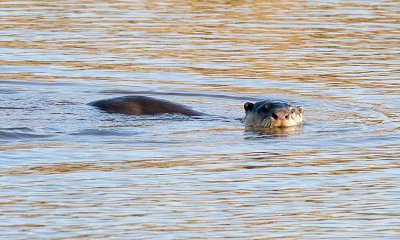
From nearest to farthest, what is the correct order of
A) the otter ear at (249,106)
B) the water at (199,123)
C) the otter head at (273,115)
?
the water at (199,123), the otter head at (273,115), the otter ear at (249,106)

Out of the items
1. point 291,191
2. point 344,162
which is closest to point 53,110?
point 344,162

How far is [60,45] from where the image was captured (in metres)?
16.0

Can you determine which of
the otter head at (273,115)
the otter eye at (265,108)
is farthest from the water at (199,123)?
the otter eye at (265,108)

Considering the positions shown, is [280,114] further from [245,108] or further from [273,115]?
[245,108]

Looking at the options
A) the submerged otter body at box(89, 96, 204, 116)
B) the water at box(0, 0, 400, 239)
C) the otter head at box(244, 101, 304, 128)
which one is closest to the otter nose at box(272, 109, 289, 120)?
the otter head at box(244, 101, 304, 128)

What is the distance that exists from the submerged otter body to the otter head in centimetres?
63

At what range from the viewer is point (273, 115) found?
1148 centimetres

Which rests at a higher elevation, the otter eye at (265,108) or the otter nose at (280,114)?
the otter eye at (265,108)

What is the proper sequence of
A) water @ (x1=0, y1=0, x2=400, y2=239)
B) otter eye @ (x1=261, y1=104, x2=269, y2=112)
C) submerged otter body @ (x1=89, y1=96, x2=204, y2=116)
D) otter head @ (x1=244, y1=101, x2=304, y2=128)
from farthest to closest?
submerged otter body @ (x1=89, y1=96, x2=204, y2=116), otter eye @ (x1=261, y1=104, x2=269, y2=112), otter head @ (x1=244, y1=101, x2=304, y2=128), water @ (x1=0, y1=0, x2=400, y2=239)

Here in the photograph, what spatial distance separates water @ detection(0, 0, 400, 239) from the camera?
7.19 m

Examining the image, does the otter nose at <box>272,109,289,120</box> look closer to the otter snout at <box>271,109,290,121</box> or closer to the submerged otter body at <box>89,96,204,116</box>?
the otter snout at <box>271,109,290,121</box>

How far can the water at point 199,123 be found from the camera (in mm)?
7188

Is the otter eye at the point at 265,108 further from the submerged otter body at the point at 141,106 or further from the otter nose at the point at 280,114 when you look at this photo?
the submerged otter body at the point at 141,106

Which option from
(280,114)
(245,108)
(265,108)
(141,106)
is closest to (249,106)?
(245,108)
